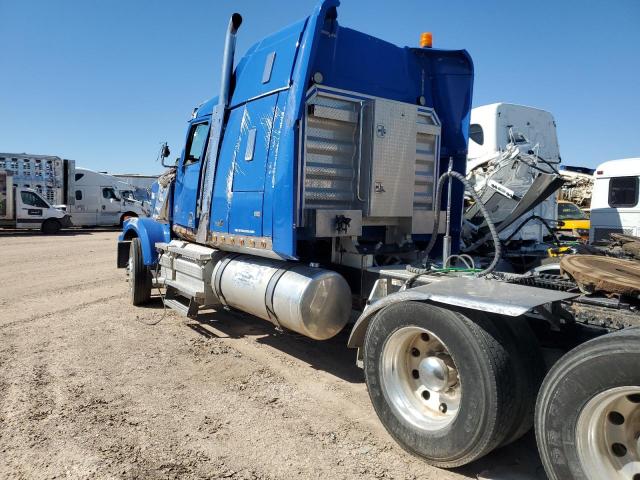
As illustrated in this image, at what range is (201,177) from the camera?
6.47 meters

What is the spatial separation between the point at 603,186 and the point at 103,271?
36.6ft

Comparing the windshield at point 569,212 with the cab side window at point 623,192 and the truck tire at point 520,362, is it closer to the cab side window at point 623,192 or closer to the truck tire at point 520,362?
the cab side window at point 623,192

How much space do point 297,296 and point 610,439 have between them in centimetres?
262

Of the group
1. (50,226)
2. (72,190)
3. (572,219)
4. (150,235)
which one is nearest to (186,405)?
(150,235)

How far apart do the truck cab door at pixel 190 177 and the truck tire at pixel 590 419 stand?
495 cm

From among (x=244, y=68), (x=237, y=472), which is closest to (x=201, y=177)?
(x=244, y=68)

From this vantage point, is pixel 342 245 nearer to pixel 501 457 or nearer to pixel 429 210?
pixel 429 210

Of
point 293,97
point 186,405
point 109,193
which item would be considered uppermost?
point 293,97

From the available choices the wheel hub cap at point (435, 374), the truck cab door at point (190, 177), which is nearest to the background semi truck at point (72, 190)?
the truck cab door at point (190, 177)

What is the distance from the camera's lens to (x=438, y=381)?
332 cm

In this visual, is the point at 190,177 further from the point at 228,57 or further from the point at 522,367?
the point at 522,367

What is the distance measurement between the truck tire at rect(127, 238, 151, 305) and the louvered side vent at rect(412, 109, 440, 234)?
14.8 feet

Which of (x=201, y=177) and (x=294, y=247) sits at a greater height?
(x=201, y=177)

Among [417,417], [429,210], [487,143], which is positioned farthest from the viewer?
[487,143]
